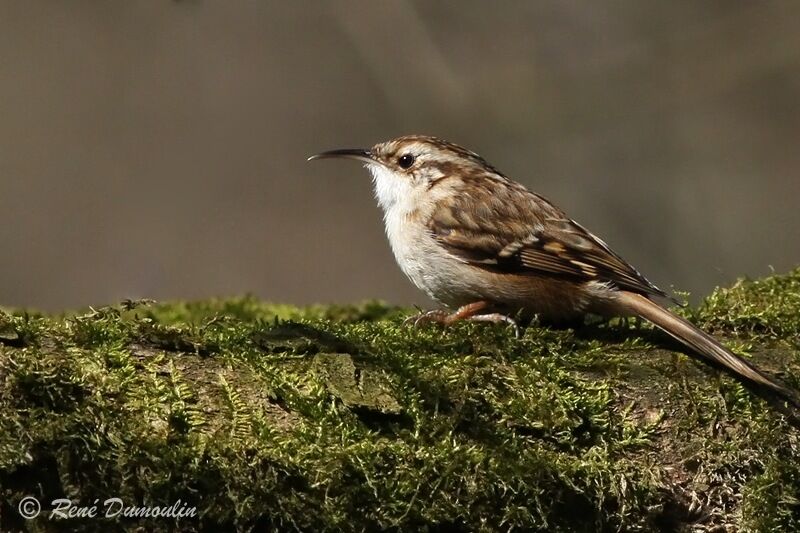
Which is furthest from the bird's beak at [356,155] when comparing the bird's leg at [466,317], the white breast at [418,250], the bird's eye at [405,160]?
the bird's leg at [466,317]

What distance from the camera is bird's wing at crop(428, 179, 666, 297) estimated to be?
338 centimetres

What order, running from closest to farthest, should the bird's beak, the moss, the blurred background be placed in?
the moss < the bird's beak < the blurred background

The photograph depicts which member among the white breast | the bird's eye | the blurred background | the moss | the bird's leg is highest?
the blurred background

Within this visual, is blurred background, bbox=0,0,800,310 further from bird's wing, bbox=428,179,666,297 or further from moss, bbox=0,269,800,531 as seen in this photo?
moss, bbox=0,269,800,531

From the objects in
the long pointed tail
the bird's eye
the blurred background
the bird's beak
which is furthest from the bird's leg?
the blurred background

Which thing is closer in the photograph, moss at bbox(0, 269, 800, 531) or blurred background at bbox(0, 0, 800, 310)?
moss at bbox(0, 269, 800, 531)

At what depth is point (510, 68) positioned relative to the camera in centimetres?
595

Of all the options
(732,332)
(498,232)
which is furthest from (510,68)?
(732,332)

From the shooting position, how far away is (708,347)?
9.05 ft

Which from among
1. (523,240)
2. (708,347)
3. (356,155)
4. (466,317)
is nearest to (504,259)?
(523,240)

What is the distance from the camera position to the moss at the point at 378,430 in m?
2.13

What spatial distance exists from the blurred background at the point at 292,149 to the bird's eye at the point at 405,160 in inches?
81.2

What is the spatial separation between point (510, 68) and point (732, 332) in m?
3.25

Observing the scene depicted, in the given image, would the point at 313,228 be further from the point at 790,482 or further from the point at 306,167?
the point at 790,482
